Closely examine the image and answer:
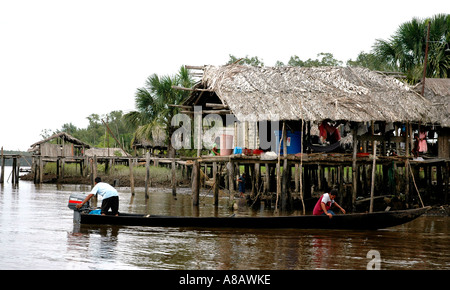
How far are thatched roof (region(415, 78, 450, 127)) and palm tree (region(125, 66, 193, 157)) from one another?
1499 centimetres

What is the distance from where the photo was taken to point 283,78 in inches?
656

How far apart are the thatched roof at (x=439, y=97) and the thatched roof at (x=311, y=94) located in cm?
→ 139

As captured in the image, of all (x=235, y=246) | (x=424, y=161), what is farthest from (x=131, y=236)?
(x=424, y=161)

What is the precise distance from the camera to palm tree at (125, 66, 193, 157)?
30.6m

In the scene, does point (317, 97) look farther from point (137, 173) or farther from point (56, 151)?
point (56, 151)

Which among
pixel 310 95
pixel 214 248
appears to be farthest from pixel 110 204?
pixel 310 95

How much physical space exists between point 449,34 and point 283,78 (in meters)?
10.7

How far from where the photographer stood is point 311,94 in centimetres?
1560

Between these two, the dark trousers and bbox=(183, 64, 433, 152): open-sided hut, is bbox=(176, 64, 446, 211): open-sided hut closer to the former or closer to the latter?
bbox=(183, 64, 433, 152): open-sided hut

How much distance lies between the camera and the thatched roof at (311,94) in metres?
14.7

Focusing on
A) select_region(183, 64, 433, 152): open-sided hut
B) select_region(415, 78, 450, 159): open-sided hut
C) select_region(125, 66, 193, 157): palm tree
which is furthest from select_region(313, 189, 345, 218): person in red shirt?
select_region(125, 66, 193, 157): palm tree
